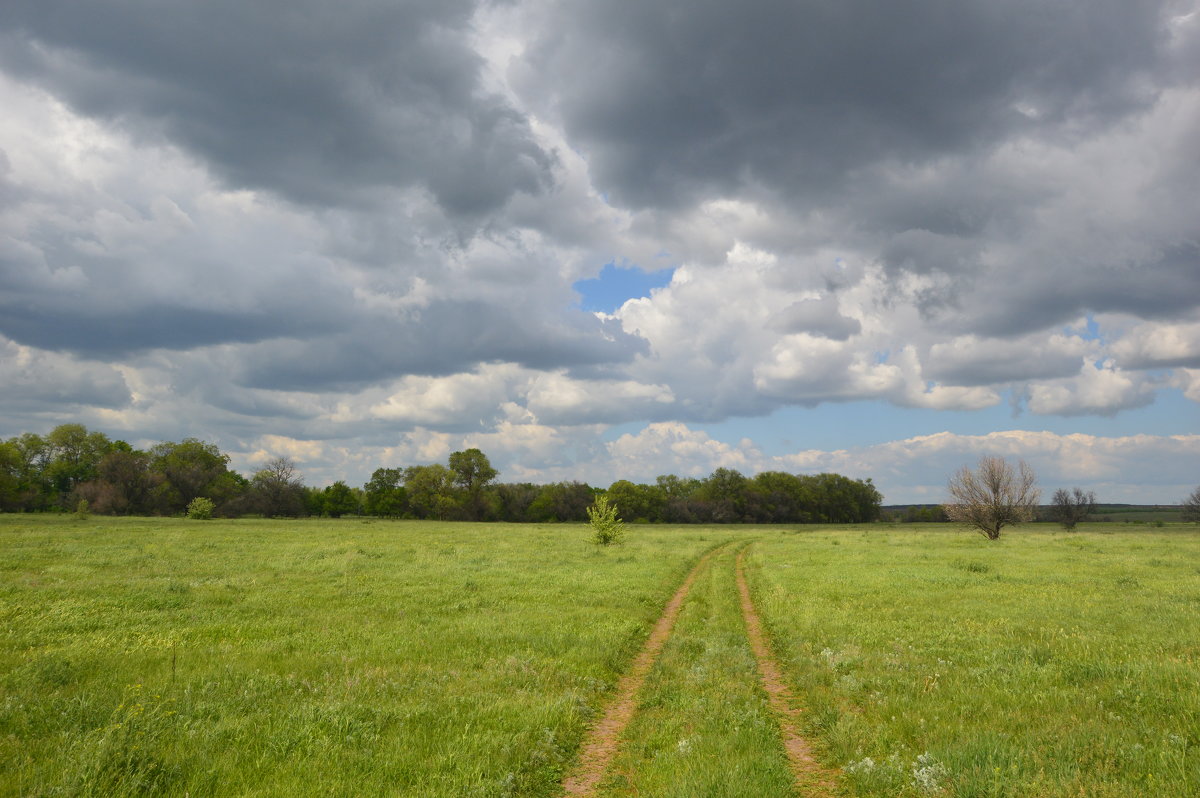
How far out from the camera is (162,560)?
103 ft

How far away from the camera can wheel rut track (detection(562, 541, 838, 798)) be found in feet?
27.6

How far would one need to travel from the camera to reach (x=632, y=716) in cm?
1110

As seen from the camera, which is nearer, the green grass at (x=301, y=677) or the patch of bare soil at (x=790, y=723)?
the green grass at (x=301, y=677)

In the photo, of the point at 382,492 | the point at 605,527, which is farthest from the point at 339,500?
the point at 605,527

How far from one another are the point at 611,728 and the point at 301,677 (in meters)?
6.60

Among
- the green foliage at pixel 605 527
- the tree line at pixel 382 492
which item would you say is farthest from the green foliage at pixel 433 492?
the green foliage at pixel 605 527

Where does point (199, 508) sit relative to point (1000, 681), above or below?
below

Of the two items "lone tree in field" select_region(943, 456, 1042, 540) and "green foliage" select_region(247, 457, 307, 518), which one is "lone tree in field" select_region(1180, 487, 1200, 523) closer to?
"lone tree in field" select_region(943, 456, 1042, 540)

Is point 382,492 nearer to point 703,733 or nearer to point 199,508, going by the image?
point 199,508

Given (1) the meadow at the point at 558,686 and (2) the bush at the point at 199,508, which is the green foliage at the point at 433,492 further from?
(1) the meadow at the point at 558,686

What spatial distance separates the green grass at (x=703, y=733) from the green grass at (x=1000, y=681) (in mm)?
1042

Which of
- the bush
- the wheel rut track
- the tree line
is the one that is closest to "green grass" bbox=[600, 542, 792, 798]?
the wheel rut track

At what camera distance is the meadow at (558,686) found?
7992 millimetres

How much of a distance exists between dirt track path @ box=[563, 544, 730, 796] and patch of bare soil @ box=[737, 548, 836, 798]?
2.62m
